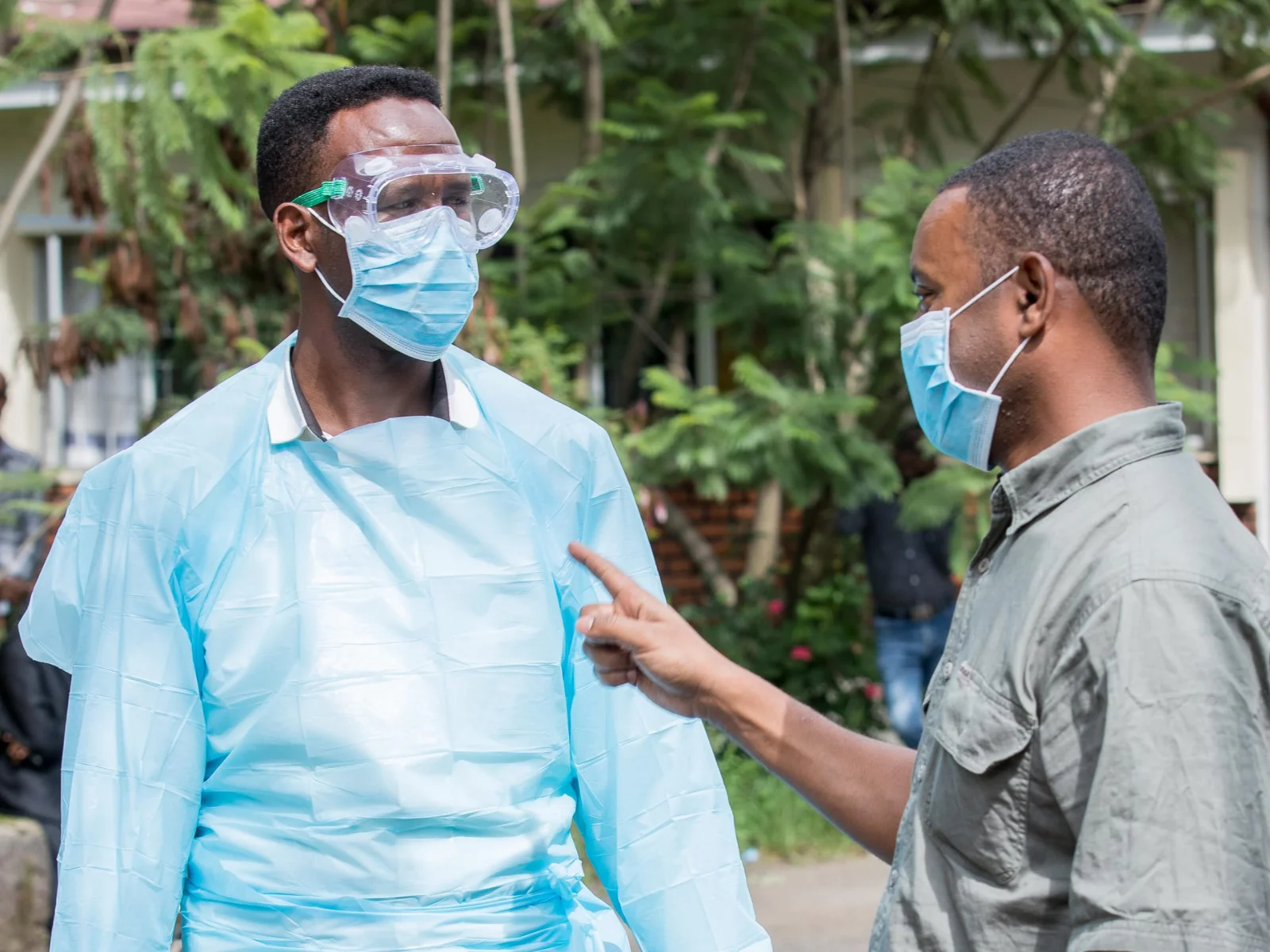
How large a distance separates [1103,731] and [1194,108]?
23.1ft

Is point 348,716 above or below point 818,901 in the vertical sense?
above

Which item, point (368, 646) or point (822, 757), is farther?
point (368, 646)

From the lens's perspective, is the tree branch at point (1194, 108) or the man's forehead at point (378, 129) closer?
the man's forehead at point (378, 129)

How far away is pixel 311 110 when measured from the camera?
251 centimetres

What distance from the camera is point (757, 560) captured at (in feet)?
28.3

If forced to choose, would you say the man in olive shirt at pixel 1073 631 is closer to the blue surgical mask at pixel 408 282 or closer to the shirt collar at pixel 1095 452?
the shirt collar at pixel 1095 452

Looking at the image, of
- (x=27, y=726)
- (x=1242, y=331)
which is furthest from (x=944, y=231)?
(x=1242, y=331)

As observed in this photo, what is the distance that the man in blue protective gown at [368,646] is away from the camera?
7.11 feet

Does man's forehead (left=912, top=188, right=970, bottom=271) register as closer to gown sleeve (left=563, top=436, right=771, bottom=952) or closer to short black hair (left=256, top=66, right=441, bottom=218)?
gown sleeve (left=563, top=436, right=771, bottom=952)

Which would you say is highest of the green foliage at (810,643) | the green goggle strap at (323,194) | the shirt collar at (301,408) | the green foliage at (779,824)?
the green goggle strap at (323,194)

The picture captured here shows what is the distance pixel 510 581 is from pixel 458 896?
47 cm

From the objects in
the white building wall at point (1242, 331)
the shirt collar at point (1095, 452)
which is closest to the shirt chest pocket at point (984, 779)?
the shirt collar at point (1095, 452)

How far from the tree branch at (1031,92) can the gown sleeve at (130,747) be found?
5758mm

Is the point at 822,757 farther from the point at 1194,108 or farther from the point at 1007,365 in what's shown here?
the point at 1194,108
